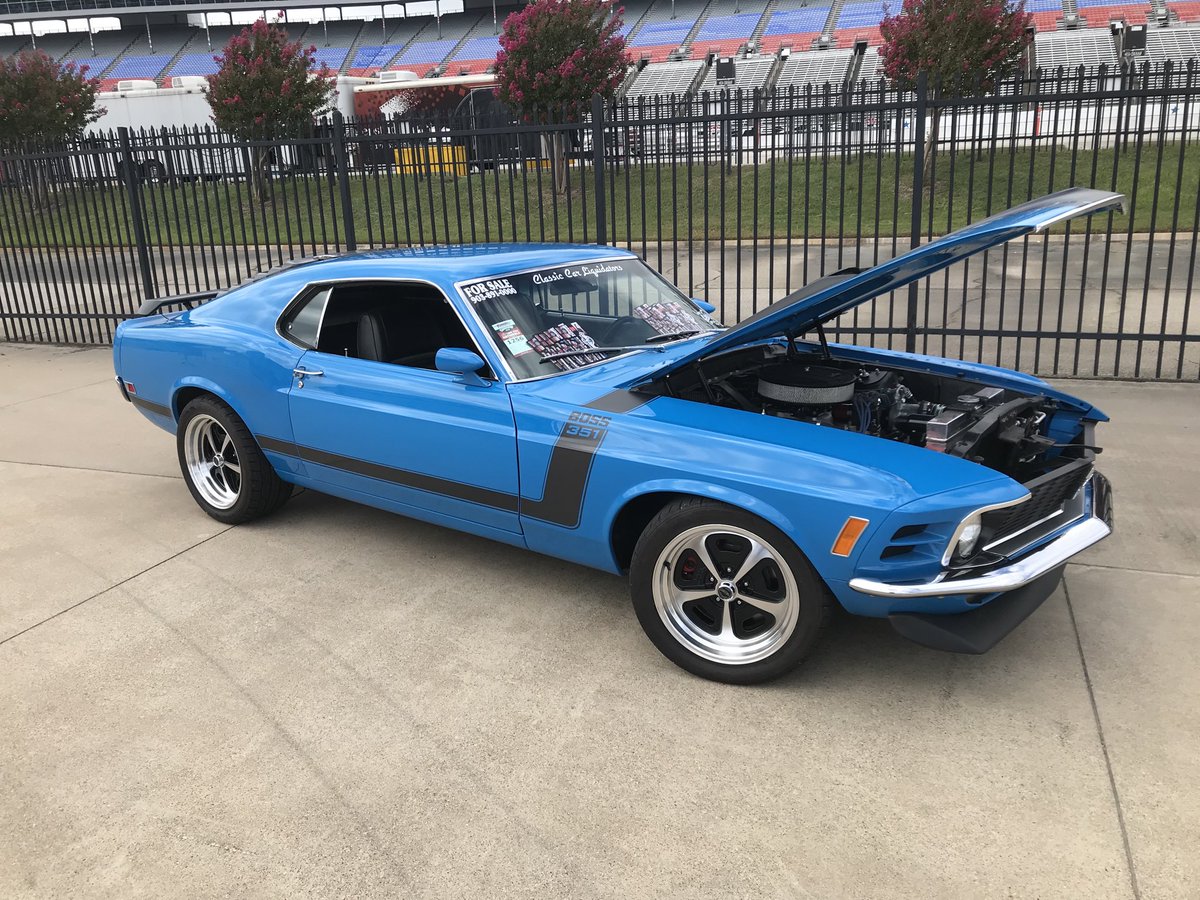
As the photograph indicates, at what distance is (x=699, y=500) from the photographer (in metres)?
3.21

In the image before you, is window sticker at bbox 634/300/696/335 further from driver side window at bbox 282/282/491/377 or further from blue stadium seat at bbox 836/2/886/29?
blue stadium seat at bbox 836/2/886/29

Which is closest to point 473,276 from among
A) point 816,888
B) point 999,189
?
point 816,888

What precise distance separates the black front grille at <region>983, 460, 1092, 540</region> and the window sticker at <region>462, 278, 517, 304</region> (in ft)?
7.27

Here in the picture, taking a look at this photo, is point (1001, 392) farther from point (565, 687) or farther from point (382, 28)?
point (382, 28)

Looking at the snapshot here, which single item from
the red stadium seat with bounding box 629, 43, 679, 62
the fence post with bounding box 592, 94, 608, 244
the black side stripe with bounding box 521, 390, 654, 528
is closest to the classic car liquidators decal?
the black side stripe with bounding box 521, 390, 654, 528

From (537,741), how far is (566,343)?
1756 millimetres

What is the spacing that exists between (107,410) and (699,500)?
21.1 ft

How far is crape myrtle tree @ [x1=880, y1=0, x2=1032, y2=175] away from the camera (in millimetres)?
15961

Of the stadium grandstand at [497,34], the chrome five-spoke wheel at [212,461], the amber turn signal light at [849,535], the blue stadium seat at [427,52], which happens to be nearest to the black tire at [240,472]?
the chrome five-spoke wheel at [212,461]

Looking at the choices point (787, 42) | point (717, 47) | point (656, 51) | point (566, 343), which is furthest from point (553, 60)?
point (656, 51)

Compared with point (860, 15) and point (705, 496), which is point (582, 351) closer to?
point (705, 496)

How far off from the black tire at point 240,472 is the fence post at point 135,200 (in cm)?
586

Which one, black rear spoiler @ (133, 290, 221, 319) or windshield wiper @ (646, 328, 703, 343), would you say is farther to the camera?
black rear spoiler @ (133, 290, 221, 319)

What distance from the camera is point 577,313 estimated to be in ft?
14.0
